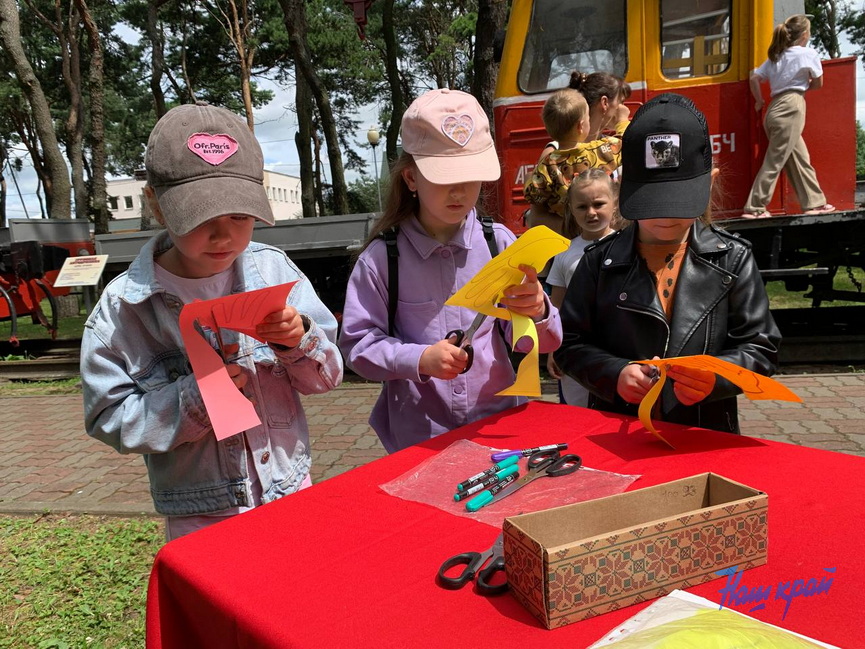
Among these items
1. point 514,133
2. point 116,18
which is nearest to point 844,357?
point 514,133

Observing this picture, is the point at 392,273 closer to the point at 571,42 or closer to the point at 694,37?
the point at 571,42

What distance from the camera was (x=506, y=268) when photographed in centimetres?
152

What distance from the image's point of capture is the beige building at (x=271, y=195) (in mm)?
71125

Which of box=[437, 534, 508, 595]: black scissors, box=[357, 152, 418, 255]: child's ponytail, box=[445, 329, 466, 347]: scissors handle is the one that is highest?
box=[357, 152, 418, 255]: child's ponytail

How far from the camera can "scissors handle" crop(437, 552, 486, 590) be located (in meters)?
1.00

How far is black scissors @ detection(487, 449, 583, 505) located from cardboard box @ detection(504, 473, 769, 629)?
31cm

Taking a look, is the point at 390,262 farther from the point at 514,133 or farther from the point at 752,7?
the point at 752,7

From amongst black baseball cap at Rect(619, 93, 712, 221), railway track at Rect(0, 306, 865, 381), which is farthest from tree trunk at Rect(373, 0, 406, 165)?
black baseball cap at Rect(619, 93, 712, 221)

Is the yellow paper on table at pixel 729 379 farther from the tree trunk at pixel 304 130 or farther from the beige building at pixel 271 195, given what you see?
the beige building at pixel 271 195

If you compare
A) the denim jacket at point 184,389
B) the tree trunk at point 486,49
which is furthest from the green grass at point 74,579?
the tree trunk at point 486,49

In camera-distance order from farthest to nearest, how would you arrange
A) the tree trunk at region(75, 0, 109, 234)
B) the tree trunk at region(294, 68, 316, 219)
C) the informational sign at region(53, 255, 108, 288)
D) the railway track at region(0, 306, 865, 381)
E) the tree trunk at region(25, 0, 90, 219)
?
the tree trunk at region(294, 68, 316, 219)
the tree trunk at region(25, 0, 90, 219)
the tree trunk at region(75, 0, 109, 234)
the informational sign at region(53, 255, 108, 288)
the railway track at region(0, 306, 865, 381)

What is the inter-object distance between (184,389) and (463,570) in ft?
2.65

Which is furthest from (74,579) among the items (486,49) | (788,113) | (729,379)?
(486,49)

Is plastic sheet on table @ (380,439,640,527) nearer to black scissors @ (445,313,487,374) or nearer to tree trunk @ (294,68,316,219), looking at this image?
black scissors @ (445,313,487,374)
